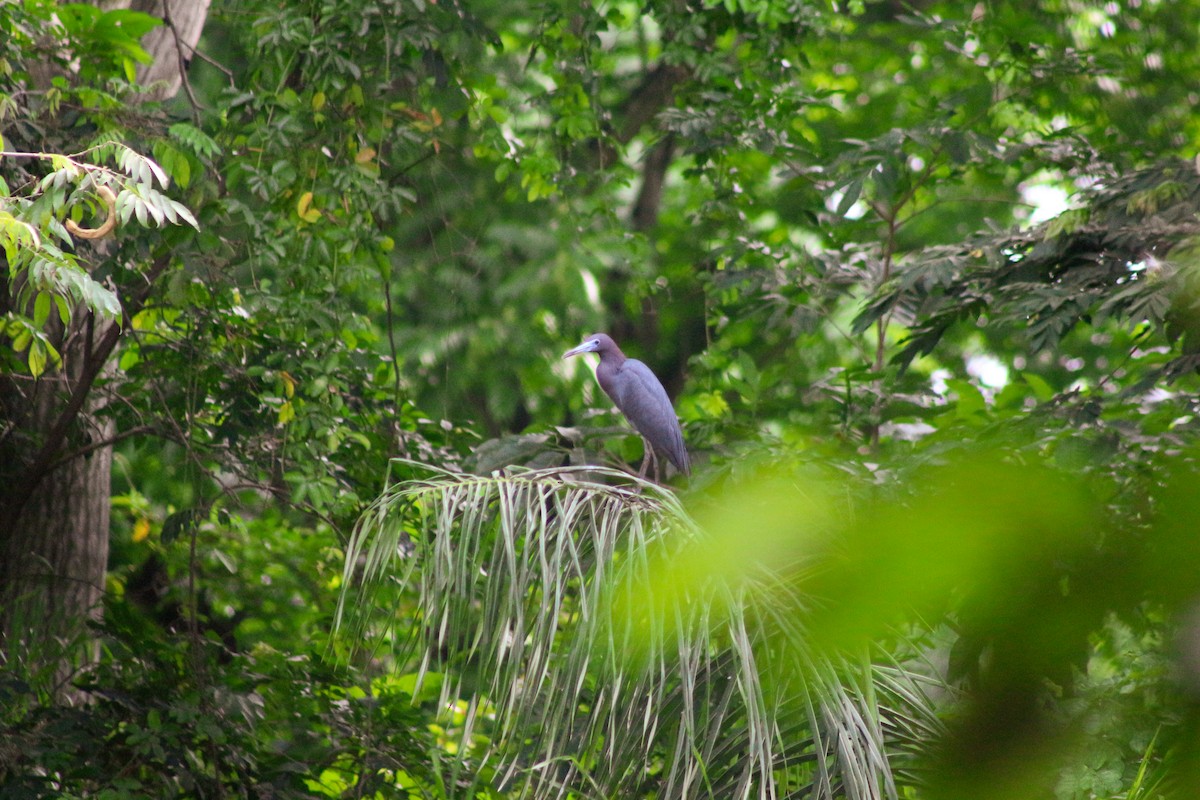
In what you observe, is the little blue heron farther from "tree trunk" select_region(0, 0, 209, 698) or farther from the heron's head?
"tree trunk" select_region(0, 0, 209, 698)

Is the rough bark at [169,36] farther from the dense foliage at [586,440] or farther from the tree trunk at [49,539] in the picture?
the tree trunk at [49,539]

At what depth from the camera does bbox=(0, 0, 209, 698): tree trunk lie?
3600 millimetres

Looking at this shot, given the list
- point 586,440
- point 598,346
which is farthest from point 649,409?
point 586,440

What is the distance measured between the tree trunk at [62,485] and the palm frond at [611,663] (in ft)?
5.37

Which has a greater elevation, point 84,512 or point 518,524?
point 84,512

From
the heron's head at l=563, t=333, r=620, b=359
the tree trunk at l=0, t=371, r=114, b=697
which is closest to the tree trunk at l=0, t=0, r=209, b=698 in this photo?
the tree trunk at l=0, t=371, r=114, b=697

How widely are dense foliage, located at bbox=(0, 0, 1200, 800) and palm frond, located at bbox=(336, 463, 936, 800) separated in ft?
0.05

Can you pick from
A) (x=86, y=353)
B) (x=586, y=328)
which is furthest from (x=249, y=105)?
(x=586, y=328)

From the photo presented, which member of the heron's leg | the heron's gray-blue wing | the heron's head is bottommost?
the heron's leg

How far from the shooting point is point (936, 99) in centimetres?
398

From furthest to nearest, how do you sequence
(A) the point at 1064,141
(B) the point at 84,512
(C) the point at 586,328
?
(C) the point at 586,328, (B) the point at 84,512, (A) the point at 1064,141

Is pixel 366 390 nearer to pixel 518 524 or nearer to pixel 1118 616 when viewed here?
pixel 518 524

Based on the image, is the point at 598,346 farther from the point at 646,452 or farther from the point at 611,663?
the point at 611,663

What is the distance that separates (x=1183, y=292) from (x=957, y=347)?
7847 millimetres
